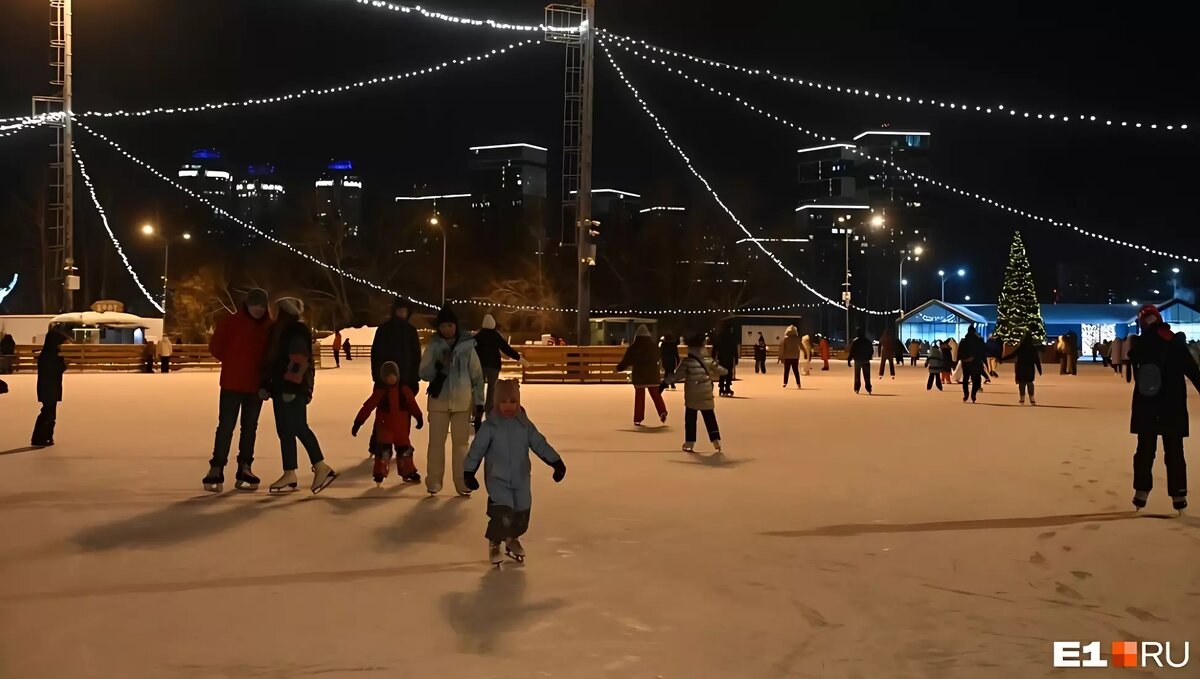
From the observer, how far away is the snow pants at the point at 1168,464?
7133mm

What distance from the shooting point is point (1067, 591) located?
506cm

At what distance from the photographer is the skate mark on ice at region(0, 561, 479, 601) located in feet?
15.8

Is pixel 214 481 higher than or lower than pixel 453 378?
lower

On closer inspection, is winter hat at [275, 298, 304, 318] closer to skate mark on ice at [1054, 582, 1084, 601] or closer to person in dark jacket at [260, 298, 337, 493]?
person in dark jacket at [260, 298, 337, 493]

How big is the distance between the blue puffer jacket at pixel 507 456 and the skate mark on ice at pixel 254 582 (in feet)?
1.43

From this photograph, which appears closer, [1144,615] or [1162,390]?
[1144,615]

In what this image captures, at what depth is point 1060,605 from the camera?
15.7 feet

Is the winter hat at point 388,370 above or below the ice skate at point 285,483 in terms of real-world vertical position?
above

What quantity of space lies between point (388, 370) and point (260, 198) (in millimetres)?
106165

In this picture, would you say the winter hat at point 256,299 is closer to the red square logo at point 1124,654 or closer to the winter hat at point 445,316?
the winter hat at point 445,316

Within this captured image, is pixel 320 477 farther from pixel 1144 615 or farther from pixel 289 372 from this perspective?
pixel 1144 615

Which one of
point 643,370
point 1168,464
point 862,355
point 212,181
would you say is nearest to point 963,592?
point 1168,464

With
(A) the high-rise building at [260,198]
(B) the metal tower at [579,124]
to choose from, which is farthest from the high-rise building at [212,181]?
(B) the metal tower at [579,124]

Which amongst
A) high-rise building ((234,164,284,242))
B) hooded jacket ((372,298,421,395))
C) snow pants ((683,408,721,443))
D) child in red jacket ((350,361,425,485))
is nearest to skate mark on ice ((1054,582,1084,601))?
child in red jacket ((350,361,425,485))
